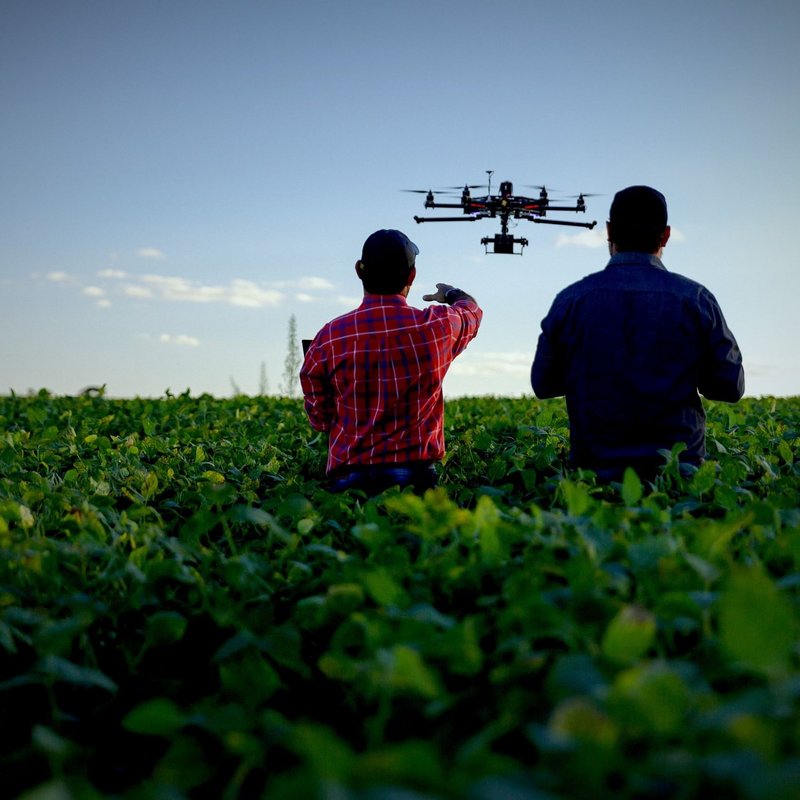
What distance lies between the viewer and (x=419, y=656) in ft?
4.90

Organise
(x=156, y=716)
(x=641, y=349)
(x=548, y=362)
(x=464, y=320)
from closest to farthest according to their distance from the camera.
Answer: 1. (x=156, y=716)
2. (x=641, y=349)
3. (x=548, y=362)
4. (x=464, y=320)

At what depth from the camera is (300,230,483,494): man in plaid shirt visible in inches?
164

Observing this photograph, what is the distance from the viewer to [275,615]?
2361 millimetres

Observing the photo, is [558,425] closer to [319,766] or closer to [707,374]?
[707,374]

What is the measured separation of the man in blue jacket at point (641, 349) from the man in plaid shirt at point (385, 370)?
2.41ft

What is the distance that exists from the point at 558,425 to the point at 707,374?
6.63ft

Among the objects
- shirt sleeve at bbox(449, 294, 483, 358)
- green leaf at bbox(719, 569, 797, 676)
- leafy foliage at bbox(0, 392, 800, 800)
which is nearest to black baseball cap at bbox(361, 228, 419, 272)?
shirt sleeve at bbox(449, 294, 483, 358)

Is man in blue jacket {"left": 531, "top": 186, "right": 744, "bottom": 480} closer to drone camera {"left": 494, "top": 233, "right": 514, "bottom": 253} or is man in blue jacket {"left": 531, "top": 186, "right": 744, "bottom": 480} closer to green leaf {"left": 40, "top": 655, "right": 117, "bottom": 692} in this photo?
green leaf {"left": 40, "top": 655, "right": 117, "bottom": 692}

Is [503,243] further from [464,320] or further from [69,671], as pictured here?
[69,671]

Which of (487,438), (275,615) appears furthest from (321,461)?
(275,615)

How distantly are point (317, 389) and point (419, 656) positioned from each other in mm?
3027

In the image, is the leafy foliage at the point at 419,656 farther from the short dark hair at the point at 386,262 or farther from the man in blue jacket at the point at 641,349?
the short dark hair at the point at 386,262

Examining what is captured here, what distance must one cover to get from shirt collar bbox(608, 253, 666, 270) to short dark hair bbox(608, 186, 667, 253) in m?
0.04

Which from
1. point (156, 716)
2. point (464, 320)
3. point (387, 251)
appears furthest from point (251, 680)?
point (464, 320)
